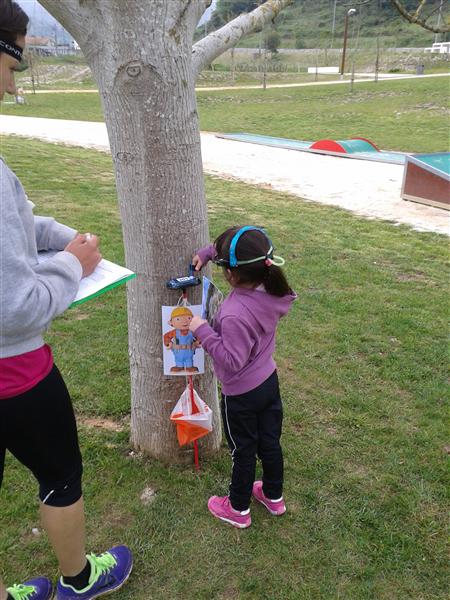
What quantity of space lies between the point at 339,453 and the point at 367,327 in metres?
1.62

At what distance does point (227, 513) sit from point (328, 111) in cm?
2243

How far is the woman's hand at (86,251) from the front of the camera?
1568mm

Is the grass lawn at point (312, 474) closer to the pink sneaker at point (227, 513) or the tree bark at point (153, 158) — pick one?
the pink sneaker at point (227, 513)

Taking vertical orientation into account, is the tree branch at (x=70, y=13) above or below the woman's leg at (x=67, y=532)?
above

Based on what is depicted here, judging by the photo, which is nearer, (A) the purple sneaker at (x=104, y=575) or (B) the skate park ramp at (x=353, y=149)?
(A) the purple sneaker at (x=104, y=575)

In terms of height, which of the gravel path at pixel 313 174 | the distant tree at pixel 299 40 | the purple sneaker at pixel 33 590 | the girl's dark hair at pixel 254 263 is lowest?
the gravel path at pixel 313 174

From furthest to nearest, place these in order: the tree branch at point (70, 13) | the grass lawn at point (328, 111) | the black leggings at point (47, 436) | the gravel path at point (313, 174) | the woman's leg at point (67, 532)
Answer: the grass lawn at point (328, 111) < the gravel path at point (313, 174) < the tree branch at point (70, 13) < the woman's leg at point (67, 532) < the black leggings at point (47, 436)

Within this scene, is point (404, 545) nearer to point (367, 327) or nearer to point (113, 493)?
point (113, 493)

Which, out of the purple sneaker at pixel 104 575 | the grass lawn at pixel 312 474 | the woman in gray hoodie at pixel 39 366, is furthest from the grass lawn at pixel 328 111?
the woman in gray hoodie at pixel 39 366

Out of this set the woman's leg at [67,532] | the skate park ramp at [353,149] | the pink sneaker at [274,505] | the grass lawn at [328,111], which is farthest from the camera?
the grass lawn at [328,111]

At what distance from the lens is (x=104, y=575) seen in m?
2.02

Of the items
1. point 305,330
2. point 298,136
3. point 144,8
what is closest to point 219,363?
point 144,8

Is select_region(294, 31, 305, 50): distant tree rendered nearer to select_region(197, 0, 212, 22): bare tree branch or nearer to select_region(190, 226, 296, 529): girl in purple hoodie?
select_region(197, 0, 212, 22): bare tree branch

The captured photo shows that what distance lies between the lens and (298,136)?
17391mm
